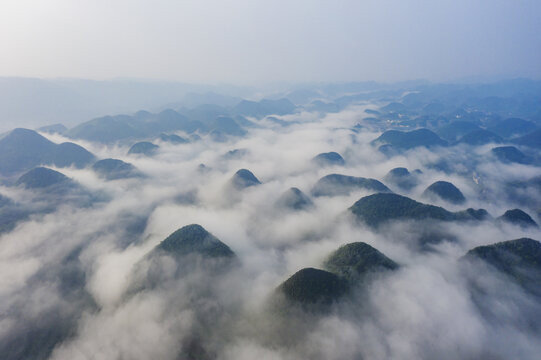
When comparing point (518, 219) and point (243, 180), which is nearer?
point (518, 219)

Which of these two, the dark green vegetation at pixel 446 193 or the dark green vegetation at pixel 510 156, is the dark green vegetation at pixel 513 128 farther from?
the dark green vegetation at pixel 446 193

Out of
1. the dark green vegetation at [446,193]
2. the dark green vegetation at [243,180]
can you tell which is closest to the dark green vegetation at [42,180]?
the dark green vegetation at [243,180]

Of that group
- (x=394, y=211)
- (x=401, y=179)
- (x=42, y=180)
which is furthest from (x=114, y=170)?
(x=401, y=179)

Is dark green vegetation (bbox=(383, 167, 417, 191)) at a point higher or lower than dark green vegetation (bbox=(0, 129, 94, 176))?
A: lower

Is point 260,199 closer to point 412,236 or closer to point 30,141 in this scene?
point 412,236

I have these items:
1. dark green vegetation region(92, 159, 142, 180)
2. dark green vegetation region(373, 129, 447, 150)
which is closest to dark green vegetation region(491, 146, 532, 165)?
dark green vegetation region(373, 129, 447, 150)

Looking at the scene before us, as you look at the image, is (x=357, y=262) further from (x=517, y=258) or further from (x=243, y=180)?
(x=243, y=180)

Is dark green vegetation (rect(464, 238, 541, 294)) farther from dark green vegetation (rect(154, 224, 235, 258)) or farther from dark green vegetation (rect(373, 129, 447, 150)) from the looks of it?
dark green vegetation (rect(373, 129, 447, 150))
